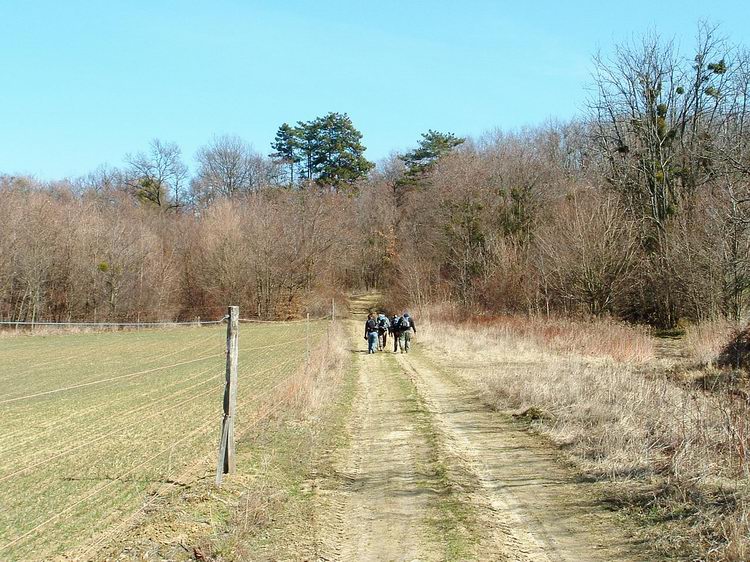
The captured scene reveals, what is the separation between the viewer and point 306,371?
1700cm

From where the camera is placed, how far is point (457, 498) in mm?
7242

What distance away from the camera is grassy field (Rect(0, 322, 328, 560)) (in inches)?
305

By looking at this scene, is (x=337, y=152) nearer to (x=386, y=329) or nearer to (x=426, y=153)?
(x=426, y=153)

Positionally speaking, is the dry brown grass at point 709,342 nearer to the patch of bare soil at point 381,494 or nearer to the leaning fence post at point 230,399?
the patch of bare soil at point 381,494

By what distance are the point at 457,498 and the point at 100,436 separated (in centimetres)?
843

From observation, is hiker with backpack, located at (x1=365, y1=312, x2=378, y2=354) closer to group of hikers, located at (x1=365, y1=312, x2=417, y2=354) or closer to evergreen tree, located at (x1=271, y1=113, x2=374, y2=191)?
group of hikers, located at (x1=365, y1=312, x2=417, y2=354)

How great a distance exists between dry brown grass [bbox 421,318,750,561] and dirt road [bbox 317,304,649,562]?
0.49 metres

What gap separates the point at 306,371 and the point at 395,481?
9164mm

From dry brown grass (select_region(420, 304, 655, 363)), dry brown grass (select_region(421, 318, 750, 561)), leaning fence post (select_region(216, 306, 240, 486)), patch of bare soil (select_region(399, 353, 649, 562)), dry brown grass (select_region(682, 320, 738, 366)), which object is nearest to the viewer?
patch of bare soil (select_region(399, 353, 649, 562))

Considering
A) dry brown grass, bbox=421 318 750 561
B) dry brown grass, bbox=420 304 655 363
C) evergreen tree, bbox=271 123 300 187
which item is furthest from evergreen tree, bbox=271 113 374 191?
dry brown grass, bbox=421 318 750 561

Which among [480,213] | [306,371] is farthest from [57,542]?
[480,213]

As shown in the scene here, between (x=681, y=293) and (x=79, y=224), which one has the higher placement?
(x=79, y=224)

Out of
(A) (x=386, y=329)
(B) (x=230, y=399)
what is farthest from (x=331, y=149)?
(B) (x=230, y=399)

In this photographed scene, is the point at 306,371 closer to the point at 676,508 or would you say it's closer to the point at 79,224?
the point at 676,508
